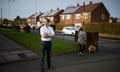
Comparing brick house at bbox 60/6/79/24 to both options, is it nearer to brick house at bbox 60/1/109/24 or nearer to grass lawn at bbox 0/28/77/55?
brick house at bbox 60/1/109/24

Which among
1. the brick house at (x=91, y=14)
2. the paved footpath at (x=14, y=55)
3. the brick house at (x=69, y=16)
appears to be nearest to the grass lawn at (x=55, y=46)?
the paved footpath at (x=14, y=55)

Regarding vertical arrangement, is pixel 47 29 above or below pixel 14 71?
above

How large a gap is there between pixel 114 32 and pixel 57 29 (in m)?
Answer: 26.7

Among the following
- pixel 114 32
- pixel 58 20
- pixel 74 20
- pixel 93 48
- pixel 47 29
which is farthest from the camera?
pixel 58 20

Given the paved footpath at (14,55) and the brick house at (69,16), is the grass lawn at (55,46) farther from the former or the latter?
the brick house at (69,16)

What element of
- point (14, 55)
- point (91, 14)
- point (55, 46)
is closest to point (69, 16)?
point (91, 14)

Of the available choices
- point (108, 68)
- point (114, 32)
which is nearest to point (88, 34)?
point (108, 68)

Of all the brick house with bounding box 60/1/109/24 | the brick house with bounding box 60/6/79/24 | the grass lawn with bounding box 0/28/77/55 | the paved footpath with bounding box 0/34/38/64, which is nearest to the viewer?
the paved footpath with bounding box 0/34/38/64

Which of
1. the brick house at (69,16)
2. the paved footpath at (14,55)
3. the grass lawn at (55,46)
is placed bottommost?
the paved footpath at (14,55)

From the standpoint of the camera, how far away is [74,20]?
61.5 m

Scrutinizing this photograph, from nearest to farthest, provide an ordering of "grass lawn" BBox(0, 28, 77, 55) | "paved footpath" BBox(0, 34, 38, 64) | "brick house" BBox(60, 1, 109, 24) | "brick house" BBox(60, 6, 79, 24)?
"paved footpath" BBox(0, 34, 38, 64), "grass lawn" BBox(0, 28, 77, 55), "brick house" BBox(60, 1, 109, 24), "brick house" BBox(60, 6, 79, 24)

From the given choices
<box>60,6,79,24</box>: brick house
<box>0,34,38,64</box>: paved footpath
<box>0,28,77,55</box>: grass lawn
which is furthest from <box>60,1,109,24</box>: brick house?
<box>0,34,38,64</box>: paved footpath

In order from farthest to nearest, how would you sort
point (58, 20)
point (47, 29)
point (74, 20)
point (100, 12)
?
1. point (58, 20)
2. point (74, 20)
3. point (100, 12)
4. point (47, 29)

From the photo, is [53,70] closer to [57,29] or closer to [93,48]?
[93,48]
